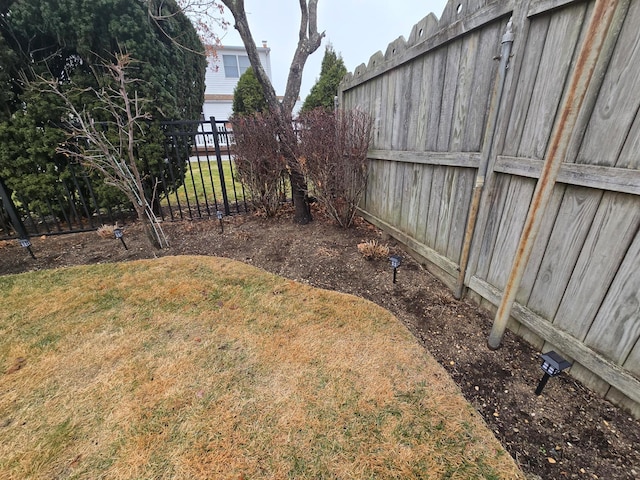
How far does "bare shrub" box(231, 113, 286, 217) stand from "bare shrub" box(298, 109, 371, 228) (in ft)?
1.71

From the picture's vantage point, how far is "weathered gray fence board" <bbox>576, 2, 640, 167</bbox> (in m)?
1.21

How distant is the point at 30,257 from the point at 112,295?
1967mm

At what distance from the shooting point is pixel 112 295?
264 centimetres

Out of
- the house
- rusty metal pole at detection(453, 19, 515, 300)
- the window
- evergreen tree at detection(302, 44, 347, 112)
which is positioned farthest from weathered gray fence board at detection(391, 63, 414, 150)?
the window

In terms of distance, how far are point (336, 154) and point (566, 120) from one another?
2.53 m

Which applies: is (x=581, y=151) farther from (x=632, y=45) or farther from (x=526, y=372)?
(x=526, y=372)

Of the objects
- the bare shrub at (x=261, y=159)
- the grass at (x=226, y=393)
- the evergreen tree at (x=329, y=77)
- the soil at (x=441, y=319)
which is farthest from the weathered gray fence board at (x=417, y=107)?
the evergreen tree at (x=329, y=77)

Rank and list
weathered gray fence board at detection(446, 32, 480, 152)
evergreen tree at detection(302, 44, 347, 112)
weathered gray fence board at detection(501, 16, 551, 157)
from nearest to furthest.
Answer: weathered gray fence board at detection(501, 16, 551, 157)
weathered gray fence board at detection(446, 32, 480, 152)
evergreen tree at detection(302, 44, 347, 112)

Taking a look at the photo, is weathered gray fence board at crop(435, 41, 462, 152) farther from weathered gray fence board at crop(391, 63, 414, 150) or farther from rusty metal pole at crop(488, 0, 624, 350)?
rusty metal pole at crop(488, 0, 624, 350)

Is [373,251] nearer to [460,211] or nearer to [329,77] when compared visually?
[460,211]

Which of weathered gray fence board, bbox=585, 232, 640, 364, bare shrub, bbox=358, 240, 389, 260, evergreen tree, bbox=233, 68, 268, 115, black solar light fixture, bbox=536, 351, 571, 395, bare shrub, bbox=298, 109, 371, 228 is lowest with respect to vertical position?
bare shrub, bbox=358, 240, 389, 260

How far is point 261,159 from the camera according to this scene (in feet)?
13.8

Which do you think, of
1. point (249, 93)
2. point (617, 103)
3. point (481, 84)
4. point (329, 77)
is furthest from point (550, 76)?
point (249, 93)

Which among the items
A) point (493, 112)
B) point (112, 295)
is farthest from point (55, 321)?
point (493, 112)
